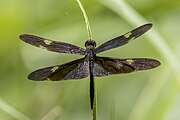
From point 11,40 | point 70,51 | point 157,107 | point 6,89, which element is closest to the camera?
point 70,51

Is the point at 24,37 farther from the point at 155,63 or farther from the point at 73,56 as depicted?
the point at 73,56

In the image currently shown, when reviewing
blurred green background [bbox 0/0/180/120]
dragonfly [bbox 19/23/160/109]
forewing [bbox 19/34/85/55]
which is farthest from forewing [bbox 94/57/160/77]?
blurred green background [bbox 0/0/180/120]

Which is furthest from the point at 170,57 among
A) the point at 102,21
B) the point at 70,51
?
the point at 102,21

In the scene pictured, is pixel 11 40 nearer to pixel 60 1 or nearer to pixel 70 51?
pixel 60 1

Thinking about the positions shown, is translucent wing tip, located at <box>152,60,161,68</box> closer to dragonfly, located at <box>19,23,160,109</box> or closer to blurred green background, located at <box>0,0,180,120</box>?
dragonfly, located at <box>19,23,160,109</box>

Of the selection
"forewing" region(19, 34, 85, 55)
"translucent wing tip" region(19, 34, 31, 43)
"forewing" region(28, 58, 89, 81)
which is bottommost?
"forewing" region(28, 58, 89, 81)

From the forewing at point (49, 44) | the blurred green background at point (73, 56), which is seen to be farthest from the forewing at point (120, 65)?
the blurred green background at point (73, 56)
